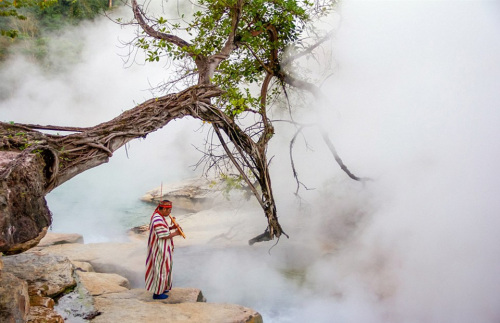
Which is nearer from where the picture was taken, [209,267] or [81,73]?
[209,267]

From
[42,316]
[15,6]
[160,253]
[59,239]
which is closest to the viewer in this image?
[42,316]

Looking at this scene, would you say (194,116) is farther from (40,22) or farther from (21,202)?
(40,22)

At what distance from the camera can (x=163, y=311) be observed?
3.79 meters

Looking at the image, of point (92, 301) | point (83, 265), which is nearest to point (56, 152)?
point (92, 301)

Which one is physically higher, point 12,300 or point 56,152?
point 56,152

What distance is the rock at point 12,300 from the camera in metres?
2.39

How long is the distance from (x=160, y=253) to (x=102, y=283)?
0.99m

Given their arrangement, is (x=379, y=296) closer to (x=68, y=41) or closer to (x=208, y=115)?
(x=208, y=115)

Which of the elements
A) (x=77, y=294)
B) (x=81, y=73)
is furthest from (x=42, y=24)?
(x=77, y=294)

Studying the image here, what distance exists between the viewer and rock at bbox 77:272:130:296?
4.40m

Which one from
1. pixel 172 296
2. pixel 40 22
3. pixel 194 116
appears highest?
pixel 40 22

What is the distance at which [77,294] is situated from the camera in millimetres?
3854

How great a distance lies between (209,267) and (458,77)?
5618 mm

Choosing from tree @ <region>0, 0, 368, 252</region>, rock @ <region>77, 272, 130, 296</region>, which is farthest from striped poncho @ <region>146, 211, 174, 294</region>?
tree @ <region>0, 0, 368, 252</region>
